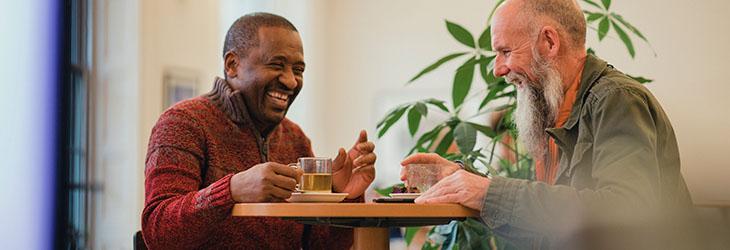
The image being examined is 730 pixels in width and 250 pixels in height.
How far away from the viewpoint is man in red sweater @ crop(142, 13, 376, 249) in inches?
86.9

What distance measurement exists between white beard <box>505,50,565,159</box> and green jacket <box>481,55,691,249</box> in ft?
0.52

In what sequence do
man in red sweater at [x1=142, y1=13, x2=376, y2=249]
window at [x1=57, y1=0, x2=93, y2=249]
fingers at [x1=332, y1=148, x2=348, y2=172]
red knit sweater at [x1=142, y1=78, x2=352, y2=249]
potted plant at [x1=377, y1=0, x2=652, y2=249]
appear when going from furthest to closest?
1. window at [x1=57, y1=0, x2=93, y2=249]
2. potted plant at [x1=377, y1=0, x2=652, y2=249]
3. fingers at [x1=332, y1=148, x2=348, y2=172]
4. man in red sweater at [x1=142, y1=13, x2=376, y2=249]
5. red knit sweater at [x1=142, y1=78, x2=352, y2=249]

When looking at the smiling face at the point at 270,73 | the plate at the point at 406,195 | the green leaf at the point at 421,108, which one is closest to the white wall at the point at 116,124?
the green leaf at the point at 421,108

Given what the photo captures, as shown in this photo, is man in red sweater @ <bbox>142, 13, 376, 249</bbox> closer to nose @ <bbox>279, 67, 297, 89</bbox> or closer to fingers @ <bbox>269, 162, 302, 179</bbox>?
nose @ <bbox>279, 67, 297, 89</bbox>

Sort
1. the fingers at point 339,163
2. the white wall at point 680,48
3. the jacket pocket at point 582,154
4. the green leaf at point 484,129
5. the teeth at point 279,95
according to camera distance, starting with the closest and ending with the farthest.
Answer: the jacket pocket at point 582,154, the fingers at point 339,163, the teeth at point 279,95, the green leaf at point 484,129, the white wall at point 680,48

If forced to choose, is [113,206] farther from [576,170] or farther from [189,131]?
[576,170]

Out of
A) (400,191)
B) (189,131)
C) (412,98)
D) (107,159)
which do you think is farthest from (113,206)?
(412,98)

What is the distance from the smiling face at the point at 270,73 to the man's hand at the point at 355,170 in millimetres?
249

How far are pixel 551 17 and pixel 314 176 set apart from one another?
27.7 inches

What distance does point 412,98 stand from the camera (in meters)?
7.32

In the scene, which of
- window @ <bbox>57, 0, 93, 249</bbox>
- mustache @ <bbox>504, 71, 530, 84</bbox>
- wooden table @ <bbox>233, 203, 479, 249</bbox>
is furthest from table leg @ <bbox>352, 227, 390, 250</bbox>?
window @ <bbox>57, 0, 93, 249</bbox>

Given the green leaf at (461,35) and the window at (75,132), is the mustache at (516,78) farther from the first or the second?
the window at (75,132)

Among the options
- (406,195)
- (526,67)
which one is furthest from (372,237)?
(526,67)

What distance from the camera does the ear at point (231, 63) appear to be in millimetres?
2541
